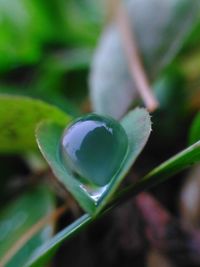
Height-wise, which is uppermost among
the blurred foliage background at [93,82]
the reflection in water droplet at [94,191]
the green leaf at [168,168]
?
the reflection in water droplet at [94,191]

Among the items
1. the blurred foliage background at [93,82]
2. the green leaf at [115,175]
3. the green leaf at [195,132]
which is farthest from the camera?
the blurred foliage background at [93,82]

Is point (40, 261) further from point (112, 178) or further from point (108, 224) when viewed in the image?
point (108, 224)

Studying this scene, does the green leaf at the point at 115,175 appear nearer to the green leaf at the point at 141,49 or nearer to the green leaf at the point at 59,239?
the green leaf at the point at 59,239

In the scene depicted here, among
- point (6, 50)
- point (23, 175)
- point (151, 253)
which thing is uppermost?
point (6, 50)

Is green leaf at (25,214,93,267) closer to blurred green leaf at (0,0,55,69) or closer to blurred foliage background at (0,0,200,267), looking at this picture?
blurred foliage background at (0,0,200,267)

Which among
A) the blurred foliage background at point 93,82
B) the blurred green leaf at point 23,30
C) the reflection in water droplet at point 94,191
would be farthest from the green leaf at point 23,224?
the blurred green leaf at point 23,30

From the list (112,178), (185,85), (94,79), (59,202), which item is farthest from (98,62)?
(112,178)

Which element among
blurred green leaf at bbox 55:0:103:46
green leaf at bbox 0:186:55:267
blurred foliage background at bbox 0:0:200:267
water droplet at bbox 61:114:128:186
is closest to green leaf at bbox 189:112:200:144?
blurred foliage background at bbox 0:0:200:267

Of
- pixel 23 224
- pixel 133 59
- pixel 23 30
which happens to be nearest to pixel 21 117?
pixel 23 224
